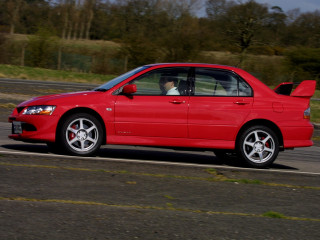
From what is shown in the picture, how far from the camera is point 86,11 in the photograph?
5541 centimetres

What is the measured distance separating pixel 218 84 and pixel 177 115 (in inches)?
33.7

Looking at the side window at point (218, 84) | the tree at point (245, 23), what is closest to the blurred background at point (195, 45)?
the tree at point (245, 23)

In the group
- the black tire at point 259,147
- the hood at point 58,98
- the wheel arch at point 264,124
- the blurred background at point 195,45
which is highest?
the blurred background at point 195,45

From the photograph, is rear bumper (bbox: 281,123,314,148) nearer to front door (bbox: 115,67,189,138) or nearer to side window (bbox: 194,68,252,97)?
side window (bbox: 194,68,252,97)

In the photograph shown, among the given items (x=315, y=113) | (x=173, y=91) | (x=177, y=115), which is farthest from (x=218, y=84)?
(x=315, y=113)

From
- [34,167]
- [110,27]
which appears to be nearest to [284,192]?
[34,167]

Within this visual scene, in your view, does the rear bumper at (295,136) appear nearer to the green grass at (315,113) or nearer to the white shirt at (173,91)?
the white shirt at (173,91)

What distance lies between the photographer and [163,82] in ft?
28.1

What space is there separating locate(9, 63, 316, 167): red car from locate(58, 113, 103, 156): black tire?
15 millimetres

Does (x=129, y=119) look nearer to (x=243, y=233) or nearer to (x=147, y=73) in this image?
(x=147, y=73)

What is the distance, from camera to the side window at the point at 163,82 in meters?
8.48

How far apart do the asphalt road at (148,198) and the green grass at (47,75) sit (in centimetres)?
2485

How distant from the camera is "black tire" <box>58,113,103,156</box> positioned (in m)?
8.20

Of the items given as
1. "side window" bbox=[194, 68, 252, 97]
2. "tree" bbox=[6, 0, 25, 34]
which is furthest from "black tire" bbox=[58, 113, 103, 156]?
"tree" bbox=[6, 0, 25, 34]
